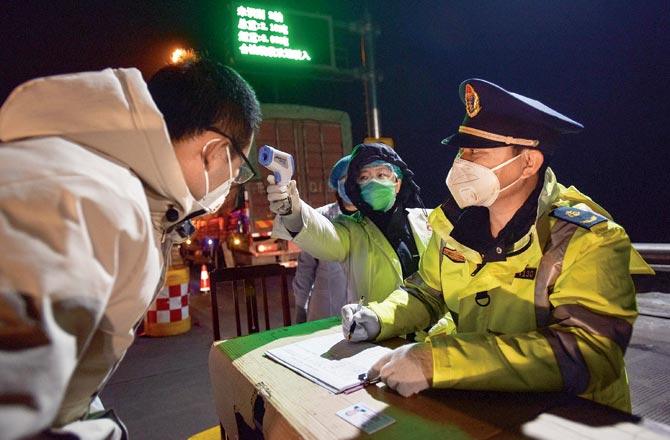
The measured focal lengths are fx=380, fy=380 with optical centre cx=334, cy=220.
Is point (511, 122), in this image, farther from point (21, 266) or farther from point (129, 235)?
point (21, 266)

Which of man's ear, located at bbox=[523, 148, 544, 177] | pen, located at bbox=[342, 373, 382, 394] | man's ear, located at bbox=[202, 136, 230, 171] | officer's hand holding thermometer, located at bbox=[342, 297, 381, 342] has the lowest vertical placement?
pen, located at bbox=[342, 373, 382, 394]

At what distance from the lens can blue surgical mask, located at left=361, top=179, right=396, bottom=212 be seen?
8.53 ft

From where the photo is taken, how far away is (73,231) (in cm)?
56

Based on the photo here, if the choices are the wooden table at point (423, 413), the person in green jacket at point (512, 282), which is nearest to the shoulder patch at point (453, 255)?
the person in green jacket at point (512, 282)

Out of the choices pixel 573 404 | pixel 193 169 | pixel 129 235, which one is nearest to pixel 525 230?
pixel 573 404

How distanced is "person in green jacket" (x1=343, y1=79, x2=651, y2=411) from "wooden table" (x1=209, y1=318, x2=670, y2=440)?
0.05 meters

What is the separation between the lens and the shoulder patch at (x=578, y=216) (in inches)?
46.0

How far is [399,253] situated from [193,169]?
5.87ft

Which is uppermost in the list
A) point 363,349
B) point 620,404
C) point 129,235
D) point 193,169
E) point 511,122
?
point 511,122

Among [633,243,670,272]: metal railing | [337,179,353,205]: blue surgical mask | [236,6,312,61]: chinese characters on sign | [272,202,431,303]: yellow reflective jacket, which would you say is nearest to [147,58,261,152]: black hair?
[272,202,431,303]: yellow reflective jacket

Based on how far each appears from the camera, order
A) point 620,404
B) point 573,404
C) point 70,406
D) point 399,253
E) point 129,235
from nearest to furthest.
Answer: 1. point 129,235
2. point 70,406
3. point 573,404
4. point 620,404
5. point 399,253

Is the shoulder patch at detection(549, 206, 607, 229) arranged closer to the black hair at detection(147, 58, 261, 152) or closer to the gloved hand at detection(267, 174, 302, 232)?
the black hair at detection(147, 58, 261, 152)

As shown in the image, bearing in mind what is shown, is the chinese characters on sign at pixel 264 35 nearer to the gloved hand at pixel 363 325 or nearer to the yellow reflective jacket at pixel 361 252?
the yellow reflective jacket at pixel 361 252

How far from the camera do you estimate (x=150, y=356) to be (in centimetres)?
457
